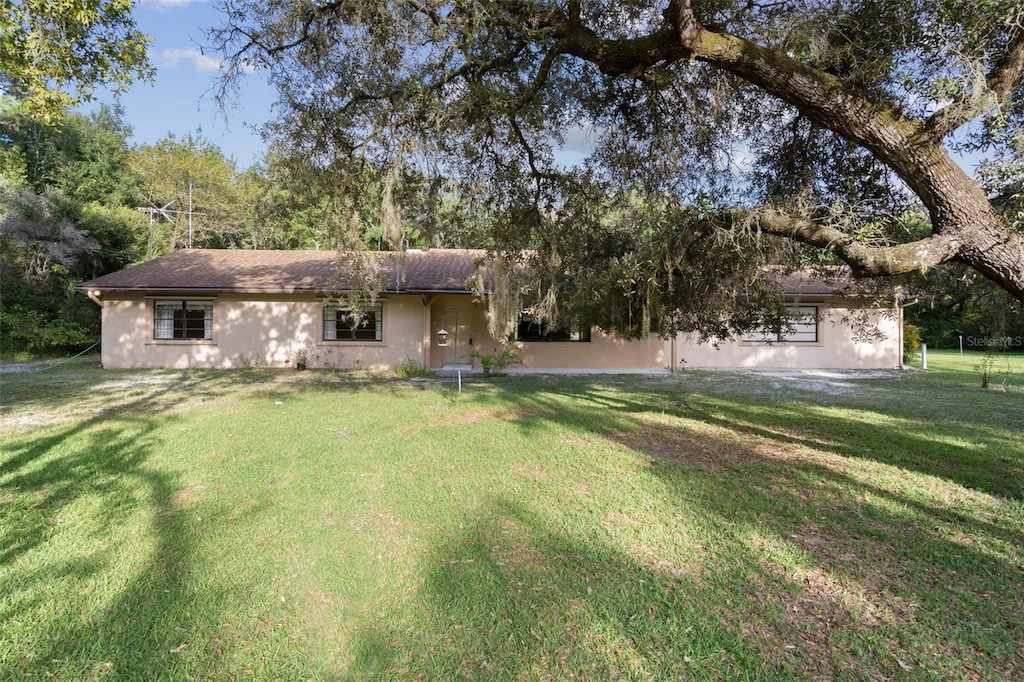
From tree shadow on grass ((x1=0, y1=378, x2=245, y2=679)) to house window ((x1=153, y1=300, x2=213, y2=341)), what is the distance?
10.4 meters

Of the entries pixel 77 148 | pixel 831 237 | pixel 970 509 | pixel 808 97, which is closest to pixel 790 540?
pixel 970 509

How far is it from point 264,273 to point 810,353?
1716 centimetres

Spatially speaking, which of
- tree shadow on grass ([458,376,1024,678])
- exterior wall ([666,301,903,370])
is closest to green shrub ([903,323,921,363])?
exterior wall ([666,301,903,370])

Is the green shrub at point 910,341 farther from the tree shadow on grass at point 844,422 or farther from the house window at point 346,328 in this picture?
the house window at point 346,328

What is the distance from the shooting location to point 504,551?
12.3 feet

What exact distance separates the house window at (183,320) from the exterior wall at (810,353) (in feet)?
45.4

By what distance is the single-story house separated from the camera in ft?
49.9

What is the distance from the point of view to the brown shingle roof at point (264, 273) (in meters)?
14.8

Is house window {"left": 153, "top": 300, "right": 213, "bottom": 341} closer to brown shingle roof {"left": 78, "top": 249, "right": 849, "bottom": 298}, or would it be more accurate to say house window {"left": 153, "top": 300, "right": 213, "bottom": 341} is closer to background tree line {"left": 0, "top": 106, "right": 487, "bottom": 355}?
brown shingle roof {"left": 78, "top": 249, "right": 849, "bottom": 298}

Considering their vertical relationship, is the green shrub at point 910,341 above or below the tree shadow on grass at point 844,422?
above

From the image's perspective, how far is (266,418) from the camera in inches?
325

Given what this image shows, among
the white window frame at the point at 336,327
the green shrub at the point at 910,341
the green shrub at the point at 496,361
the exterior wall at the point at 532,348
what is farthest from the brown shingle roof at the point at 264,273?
the green shrub at the point at 910,341

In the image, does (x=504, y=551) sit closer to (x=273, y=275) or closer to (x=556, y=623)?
(x=556, y=623)

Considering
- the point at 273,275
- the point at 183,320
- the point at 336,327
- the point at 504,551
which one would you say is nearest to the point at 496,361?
the point at 336,327
